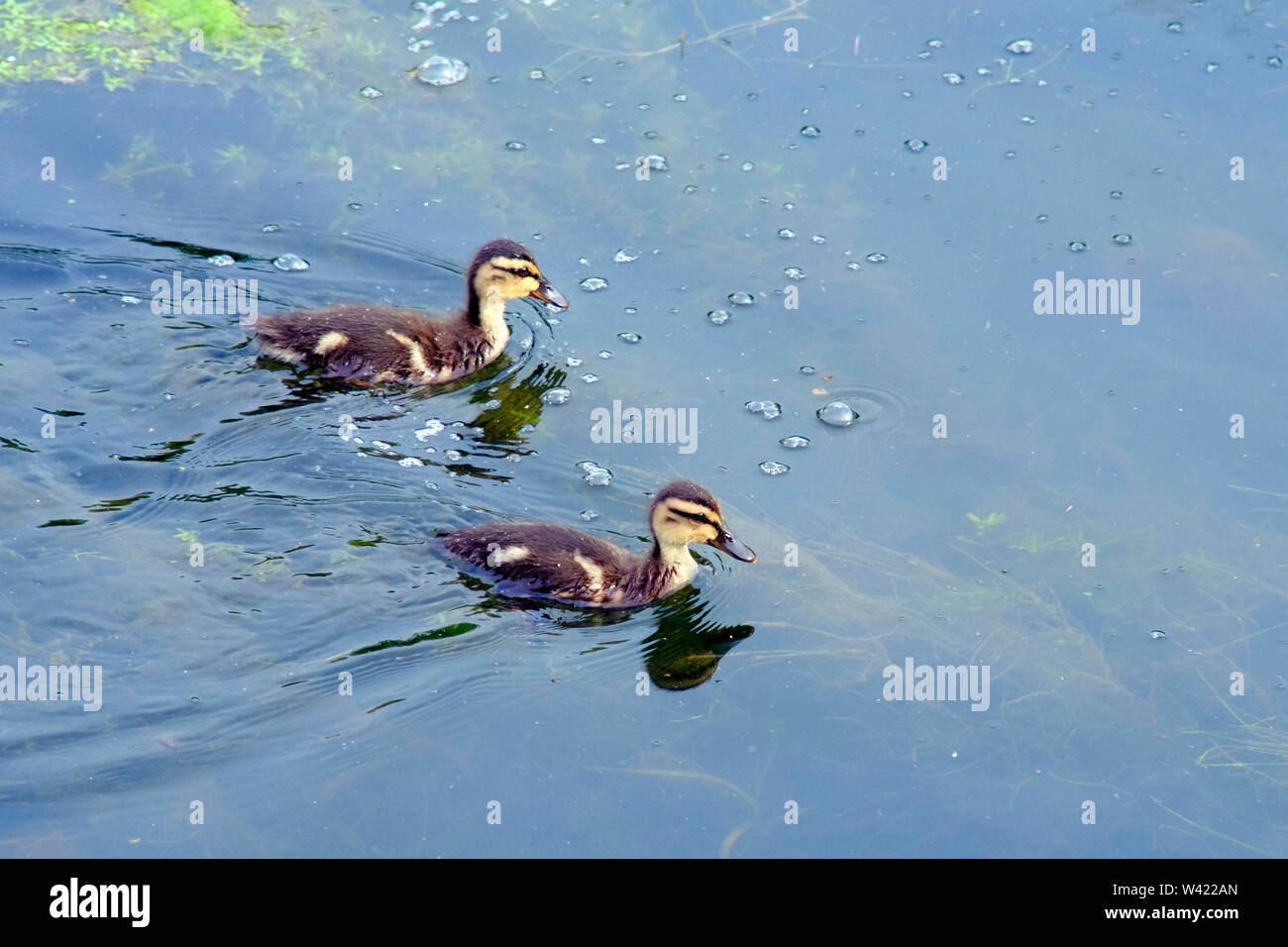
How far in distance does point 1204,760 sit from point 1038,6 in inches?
237

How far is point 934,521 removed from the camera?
6.80 metres

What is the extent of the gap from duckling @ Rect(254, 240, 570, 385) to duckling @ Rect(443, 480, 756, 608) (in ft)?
4.84

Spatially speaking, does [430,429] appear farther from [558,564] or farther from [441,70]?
[441,70]

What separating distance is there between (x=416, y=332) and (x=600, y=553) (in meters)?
2.07

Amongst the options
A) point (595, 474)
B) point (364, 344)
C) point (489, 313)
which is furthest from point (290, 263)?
point (595, 474)

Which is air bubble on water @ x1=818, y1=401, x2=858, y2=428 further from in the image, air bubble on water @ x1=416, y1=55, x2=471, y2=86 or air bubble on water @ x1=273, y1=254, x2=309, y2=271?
air bubble on water @ x1=416, y1=55, x2=471, y2=86

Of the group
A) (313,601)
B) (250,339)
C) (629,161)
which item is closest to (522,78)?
(629,161)

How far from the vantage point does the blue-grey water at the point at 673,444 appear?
561 centimetres

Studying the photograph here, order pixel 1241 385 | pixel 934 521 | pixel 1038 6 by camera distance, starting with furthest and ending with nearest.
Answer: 1. pixel 1038 6
2. pixel 1241 385
3. pixel 934 521

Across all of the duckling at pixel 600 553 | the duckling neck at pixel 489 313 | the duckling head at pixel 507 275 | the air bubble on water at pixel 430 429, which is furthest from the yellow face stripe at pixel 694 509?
the duckling neck at pixel 489 313

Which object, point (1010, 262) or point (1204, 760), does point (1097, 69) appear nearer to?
point (1010, 262)

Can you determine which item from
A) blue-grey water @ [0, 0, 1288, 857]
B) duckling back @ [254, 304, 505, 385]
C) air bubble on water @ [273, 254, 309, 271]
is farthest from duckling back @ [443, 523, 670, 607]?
air bubble on water @ [273, 254, 309, 271]

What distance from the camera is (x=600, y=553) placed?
6602 mm

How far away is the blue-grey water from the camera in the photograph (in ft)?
18.4
